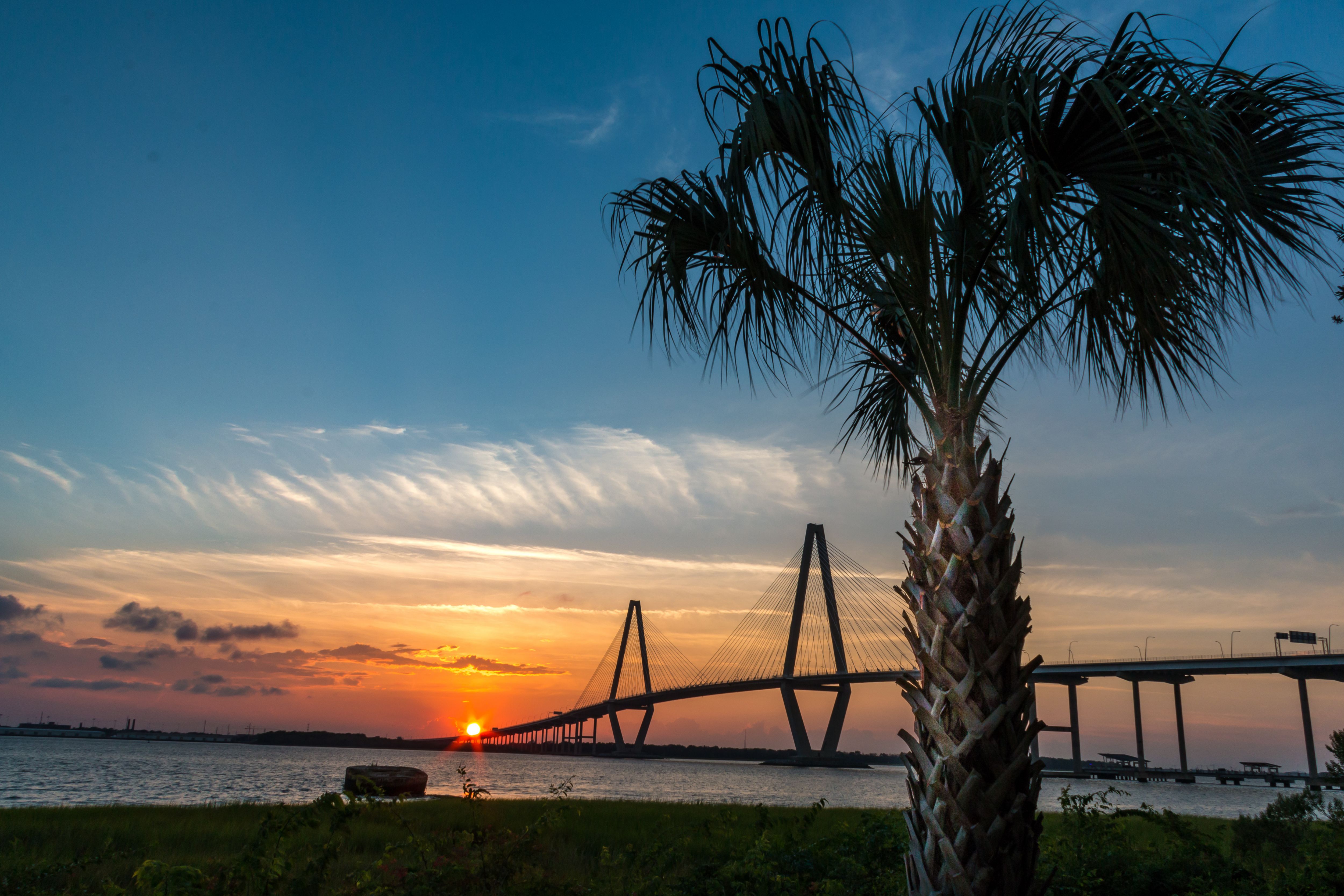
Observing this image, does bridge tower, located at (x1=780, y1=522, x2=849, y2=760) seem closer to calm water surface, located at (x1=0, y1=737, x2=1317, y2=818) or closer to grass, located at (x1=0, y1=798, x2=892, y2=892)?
calm water surface, located at (x1=0, y1=737, x2=1317, y2=818)

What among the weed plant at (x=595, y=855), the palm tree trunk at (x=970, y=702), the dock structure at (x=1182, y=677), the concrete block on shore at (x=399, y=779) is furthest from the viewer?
the dock structure at (x=1182, y=677)

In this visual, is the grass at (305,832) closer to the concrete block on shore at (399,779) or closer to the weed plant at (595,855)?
the weed plant at (595,855)

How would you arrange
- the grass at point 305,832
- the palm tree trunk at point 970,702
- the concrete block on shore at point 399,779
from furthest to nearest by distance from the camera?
1. the concrete block on shore at point 399,779
2. the grass at point 305,832
3. the palm tree trunk at point 970,702

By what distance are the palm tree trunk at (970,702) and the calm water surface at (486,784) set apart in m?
9.27

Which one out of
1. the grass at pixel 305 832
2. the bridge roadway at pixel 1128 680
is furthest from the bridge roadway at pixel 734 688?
the grass at pixel 305 832

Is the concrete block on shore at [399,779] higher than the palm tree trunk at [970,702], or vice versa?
the palm tree trunk at [970,702]

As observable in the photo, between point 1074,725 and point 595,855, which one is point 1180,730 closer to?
point 1074,725

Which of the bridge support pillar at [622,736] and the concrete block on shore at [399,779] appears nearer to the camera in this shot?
the concrete block on shore at [399,779]

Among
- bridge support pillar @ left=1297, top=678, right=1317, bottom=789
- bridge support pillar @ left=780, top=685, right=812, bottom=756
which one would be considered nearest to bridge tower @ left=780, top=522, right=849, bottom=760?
bridge support pillar @ left=780, top=685, right=812, bottom=756

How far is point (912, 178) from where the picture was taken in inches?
153

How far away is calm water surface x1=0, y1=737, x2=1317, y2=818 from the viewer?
26.4m

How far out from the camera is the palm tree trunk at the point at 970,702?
3203mm

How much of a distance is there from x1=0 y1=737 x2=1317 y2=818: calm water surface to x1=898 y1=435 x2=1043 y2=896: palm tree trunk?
9273mm

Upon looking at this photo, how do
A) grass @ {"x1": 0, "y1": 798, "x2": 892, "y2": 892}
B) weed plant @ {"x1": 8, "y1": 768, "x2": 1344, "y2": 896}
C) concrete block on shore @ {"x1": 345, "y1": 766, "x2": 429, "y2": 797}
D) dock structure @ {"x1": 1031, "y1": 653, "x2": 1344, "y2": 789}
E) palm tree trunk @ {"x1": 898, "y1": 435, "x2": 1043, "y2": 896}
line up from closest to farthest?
palm tree trunk @ {"x1": 898, "y1": 435, "x2": 1043, "y2": 896}, weed plant @ {"x1": 8, "y1": 768, "x2": 1344, "y2": 896}, grass @ {"x1": 0, "y1": 798, "x2": 892, "y2": 892}, concrete block on shore @ {"x1": 345, "y1": 766, "x2": 429, "y2": 797}, dock structure @ {"x1": 1031, "y1": 653, "x2": 1344, "y2": 789}
